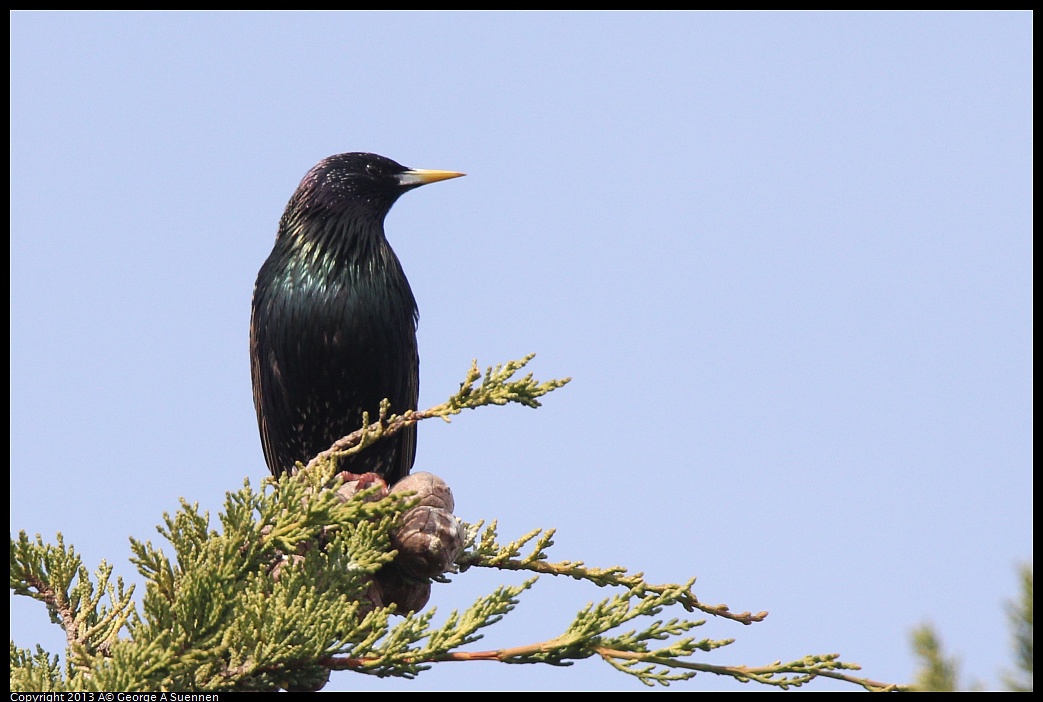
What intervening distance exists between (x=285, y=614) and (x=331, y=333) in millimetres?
1862

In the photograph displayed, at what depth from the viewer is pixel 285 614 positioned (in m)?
2.62

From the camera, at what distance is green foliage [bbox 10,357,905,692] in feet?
8.55

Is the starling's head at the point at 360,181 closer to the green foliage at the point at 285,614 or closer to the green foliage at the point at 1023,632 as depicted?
the green foliage at the point at 285,614

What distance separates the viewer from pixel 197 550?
2.71m

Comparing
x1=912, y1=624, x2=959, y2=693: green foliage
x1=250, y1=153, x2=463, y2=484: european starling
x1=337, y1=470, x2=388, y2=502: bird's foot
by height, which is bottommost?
x1=912, y1=624, x2=959, y2=693: green foliage

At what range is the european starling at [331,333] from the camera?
4371 mm

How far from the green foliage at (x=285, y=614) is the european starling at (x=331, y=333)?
4.43ft

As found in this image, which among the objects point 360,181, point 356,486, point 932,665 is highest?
point 360,181

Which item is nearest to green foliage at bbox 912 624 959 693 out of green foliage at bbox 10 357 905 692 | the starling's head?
green foliage at bbox 10 357 905 692

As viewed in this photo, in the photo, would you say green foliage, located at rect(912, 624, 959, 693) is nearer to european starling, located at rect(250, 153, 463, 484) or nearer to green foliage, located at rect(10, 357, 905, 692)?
green foliage, located at rect(10, 357, 905, 692)

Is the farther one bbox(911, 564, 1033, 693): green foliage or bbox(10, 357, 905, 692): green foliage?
bbox(10, 357, 905, 692): green foliage

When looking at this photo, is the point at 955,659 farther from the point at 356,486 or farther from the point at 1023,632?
the point at 356,486

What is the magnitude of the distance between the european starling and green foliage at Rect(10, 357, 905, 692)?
1349 mm

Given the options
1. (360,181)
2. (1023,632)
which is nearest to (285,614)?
(1023,632)
